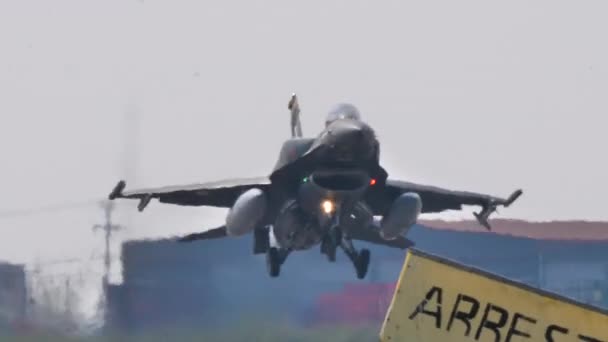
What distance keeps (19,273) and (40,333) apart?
19.9 feet

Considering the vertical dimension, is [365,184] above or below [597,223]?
above

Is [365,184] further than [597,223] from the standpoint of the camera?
No

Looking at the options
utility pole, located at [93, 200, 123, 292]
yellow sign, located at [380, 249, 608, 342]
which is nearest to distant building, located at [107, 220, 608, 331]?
utility pole, located at [93, 200, 123, 292]

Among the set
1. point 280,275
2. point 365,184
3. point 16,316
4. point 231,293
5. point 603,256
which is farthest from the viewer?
point 603,256

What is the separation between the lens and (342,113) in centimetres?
2947

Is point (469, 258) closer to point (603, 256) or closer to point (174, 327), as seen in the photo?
point (603, 256)

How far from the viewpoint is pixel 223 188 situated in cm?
3712

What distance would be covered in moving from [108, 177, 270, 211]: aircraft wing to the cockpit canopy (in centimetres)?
555

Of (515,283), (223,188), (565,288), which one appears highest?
(515,283)

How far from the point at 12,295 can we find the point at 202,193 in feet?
20.0

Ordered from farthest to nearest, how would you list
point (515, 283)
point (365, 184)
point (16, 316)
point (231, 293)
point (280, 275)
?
point (280, 275) → point (231, 293) → point (16, 316) → point (365, 184) → point (515, 283)

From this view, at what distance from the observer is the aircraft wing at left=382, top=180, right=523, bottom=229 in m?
36.5

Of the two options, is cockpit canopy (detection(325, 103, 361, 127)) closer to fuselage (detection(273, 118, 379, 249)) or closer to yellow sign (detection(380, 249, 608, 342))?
fuselage (detection(273, 118, 379, 249))

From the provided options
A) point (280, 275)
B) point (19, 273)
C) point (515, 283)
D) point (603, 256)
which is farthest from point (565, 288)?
point (515, 283)
